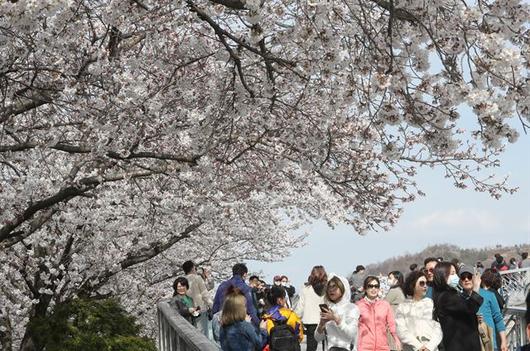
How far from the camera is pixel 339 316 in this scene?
356 inches

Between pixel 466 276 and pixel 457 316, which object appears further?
pixel 466 276

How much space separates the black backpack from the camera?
383 inches

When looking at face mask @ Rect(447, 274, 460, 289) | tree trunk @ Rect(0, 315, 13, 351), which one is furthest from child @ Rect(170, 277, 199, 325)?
tree trunk @ Rect(0, 315, 13, 351)

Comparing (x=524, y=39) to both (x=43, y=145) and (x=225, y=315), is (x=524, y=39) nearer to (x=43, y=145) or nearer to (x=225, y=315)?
(x=225, y=315)

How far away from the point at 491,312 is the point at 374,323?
192cm

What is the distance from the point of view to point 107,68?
1156cm

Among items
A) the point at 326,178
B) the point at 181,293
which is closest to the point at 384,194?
the point at 326,178

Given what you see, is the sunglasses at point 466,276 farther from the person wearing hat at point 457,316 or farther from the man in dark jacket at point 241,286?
the man in dark jacket at point 241,286

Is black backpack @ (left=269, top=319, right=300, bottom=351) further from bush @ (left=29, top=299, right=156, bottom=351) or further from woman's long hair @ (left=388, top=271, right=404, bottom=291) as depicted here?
bush @ (left=29, top=299, right=156, bottom=351)

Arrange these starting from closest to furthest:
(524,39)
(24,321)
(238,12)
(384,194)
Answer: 1. (524,39)
2. (238,12)
3. (384,194)
4. (24,321)

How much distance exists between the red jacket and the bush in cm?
508

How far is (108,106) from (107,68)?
2.00 ft

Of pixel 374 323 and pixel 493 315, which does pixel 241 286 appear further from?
pixel 493 315

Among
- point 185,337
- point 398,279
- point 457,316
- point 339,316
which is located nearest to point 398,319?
point 457,316
